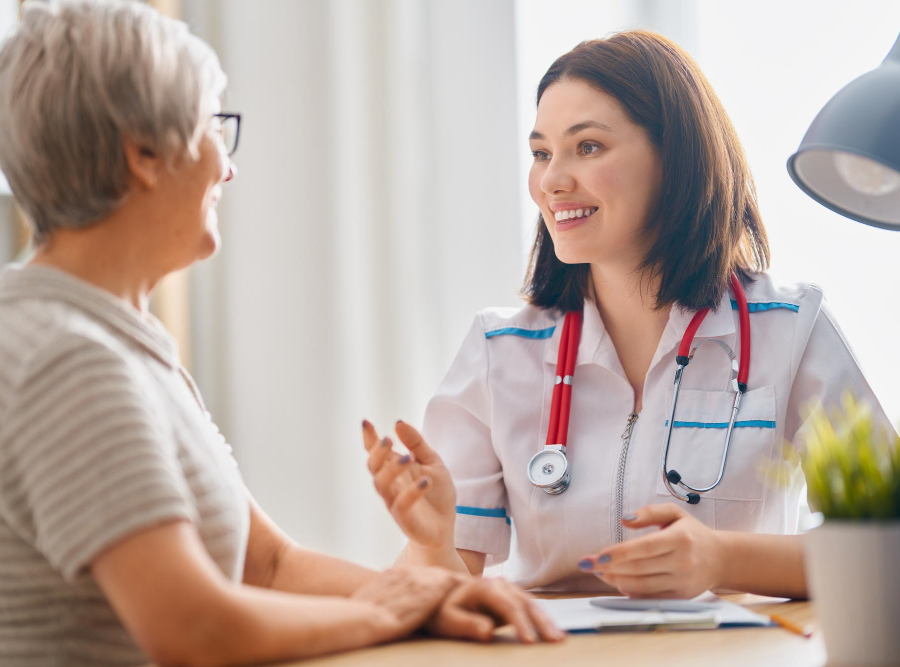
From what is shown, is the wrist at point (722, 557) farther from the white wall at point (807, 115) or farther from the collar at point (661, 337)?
the white wall at point (807, 115)

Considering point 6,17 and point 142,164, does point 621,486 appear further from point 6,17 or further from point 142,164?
point 6,17

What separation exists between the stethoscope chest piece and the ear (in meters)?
Answer: 0.88

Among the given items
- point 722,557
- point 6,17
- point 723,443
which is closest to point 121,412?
point 722,557

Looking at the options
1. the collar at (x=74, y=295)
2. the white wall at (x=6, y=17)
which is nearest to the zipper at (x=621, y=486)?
the collar at (x=74, y=295)

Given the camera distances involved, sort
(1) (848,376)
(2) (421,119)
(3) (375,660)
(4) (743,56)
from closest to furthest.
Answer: (3) (375,660) → (1) (848,376) → (4) (743,56) → (2) (421,119)

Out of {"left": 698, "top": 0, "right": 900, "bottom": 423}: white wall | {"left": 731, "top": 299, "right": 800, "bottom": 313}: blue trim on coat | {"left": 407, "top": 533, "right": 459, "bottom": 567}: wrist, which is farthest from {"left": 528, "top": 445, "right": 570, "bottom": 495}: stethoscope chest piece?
{"left": 698, "top": 0, "right": 900, "bottom": 423}: white wall

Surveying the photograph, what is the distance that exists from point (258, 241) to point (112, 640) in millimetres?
1727

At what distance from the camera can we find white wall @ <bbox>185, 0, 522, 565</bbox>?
2.52 m

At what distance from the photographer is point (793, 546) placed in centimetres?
133

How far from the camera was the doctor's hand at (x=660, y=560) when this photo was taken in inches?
45.5

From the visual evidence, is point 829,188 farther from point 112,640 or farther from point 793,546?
point 112,640

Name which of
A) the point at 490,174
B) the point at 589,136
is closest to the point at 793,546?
the point at 589,136

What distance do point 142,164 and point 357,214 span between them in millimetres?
1640

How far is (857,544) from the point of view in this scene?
801 mm
